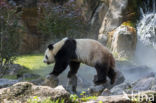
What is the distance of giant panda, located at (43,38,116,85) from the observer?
6.66 m

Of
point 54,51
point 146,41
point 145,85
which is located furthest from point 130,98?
point 146,41

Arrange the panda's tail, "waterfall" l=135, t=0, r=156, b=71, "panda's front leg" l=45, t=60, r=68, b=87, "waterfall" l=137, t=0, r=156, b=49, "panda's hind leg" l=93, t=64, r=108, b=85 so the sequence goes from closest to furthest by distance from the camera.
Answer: "panda's hind leg" l=93, t=64, r=108, b=85
"panda's front leg" l=45, t=60, r=68, b=87
the panda's tail
"waterfall" l=135, t=0, r=156, b=71
"waterfall" l=137, t=0, r=156, b=49

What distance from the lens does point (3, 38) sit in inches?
363

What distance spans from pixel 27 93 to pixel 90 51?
327cm

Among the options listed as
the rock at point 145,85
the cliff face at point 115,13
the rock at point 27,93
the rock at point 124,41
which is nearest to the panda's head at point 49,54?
the rock at point 145,85

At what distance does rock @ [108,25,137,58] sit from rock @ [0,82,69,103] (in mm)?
8410

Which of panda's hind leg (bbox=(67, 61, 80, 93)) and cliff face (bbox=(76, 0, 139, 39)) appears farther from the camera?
cliff face (bbox=(76, 0, 139, 39))

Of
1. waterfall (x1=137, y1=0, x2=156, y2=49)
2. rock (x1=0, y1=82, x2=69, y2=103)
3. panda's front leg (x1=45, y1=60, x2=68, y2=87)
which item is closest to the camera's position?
rock (x1=0, y1=82, x2=69, y2=103)

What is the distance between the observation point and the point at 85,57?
6.84m

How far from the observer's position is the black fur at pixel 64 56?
269 inches

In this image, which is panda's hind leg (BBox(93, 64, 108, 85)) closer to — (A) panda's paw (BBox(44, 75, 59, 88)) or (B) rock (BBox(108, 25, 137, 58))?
(A) panda's paw (BBox(44, 75, 59, 88))

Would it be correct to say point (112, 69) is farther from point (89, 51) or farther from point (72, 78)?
point (72, 78)

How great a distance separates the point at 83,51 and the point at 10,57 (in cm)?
332

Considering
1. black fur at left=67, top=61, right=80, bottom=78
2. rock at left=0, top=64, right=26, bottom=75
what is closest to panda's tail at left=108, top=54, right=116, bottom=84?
black fur at left=67, top=61, right=80, bottom=78
